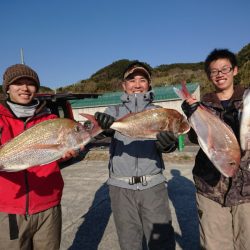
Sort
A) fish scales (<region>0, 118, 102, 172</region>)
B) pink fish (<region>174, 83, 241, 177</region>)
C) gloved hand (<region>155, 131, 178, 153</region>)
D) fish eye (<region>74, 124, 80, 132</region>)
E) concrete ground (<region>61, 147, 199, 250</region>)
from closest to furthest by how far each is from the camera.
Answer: pink fish (<region>174, 83, 241, 177</region>) < fish scales (<region>0, 118, 102, 172</region>) < fish eye (<region>74, 124, 80, 132</region>) < gloved hand (<region>155, 131, 178, 153</region>) < concrete ground (<region>61, 147, 199, 250</region>)

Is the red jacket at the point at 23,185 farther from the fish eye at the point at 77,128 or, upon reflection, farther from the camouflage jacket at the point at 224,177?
the camouflage jacket at the point at 224,177

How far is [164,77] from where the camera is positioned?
3800 cm

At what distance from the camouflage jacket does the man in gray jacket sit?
1.55 feet

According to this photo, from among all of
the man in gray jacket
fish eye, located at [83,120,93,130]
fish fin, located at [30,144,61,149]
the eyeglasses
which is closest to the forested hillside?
the man in gray jacket

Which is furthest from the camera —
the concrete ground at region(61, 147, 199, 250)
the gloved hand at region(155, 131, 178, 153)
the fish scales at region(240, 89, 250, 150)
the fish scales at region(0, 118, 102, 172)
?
the concrete ground at region(61, 147, 199, 250)

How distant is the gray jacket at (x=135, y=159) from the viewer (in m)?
3.54

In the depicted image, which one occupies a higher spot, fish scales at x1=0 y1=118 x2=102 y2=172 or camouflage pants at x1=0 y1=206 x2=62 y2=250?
fish scales at x1=0 y1=118 x2=102 y2=172

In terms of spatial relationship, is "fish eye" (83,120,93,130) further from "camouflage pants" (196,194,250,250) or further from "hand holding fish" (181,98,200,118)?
"camouflage pants" (196,194,250,250)

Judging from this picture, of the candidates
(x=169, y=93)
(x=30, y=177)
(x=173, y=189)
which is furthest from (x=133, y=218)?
(x=169, y=93)

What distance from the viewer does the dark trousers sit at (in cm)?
355

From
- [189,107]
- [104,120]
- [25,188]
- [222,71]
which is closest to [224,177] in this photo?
[189,107]

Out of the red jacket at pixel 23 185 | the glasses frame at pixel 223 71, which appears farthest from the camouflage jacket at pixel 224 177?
the red jacket at pixel 23 185

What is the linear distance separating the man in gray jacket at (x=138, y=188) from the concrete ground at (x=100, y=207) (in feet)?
3.86

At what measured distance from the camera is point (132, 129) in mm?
3146
